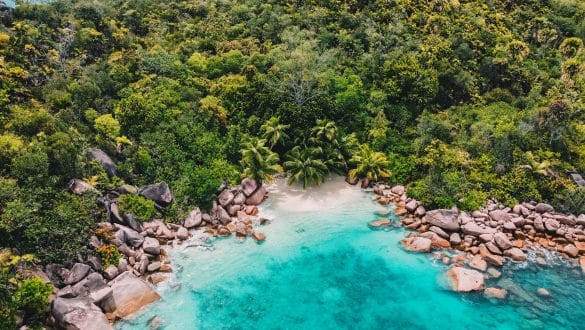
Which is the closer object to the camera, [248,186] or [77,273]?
[77,273]

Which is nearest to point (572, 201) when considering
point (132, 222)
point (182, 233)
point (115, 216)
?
point (182, 233)

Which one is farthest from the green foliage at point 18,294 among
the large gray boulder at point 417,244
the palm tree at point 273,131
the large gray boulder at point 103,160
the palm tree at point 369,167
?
the palm tree at point 369,167

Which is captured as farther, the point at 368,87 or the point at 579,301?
the point at 368,87

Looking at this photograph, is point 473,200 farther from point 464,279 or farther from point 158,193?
point 158,193

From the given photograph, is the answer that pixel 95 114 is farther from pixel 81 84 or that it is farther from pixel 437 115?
pixel 437 115

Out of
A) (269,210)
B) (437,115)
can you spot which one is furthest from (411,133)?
(269,210)
